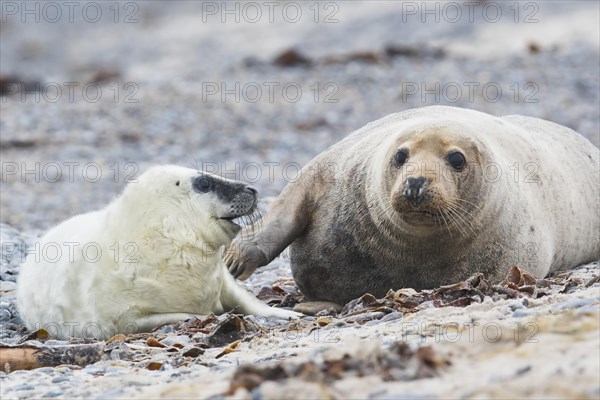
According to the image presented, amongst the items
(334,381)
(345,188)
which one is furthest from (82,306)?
(334,381)

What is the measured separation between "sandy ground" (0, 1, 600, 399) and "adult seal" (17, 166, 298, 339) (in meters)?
0.23

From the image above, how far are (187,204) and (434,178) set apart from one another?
1.22m

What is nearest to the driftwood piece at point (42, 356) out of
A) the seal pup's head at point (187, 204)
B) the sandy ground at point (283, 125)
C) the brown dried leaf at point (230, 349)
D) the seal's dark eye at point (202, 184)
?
the sandy ground at point (283, 125)

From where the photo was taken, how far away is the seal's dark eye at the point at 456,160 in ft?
18.9

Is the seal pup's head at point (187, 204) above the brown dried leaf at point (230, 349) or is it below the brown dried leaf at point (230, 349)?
above

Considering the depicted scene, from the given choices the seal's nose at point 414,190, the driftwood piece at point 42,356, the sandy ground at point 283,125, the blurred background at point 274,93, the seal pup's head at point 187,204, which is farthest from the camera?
the blurred background at point 274,93

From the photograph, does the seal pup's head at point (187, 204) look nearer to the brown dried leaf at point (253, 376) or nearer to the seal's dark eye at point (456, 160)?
the seal's dark eye at point (456, 160)

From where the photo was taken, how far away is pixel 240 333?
5.13 m

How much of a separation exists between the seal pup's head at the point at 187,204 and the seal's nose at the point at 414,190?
2.62 feet

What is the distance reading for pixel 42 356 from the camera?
4684 millimetres

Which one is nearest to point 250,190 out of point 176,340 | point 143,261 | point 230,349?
point 143,261

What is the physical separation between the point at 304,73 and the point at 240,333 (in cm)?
1448

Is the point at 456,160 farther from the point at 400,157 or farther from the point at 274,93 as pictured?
the point at 274,93

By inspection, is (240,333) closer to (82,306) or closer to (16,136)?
(82,306)
